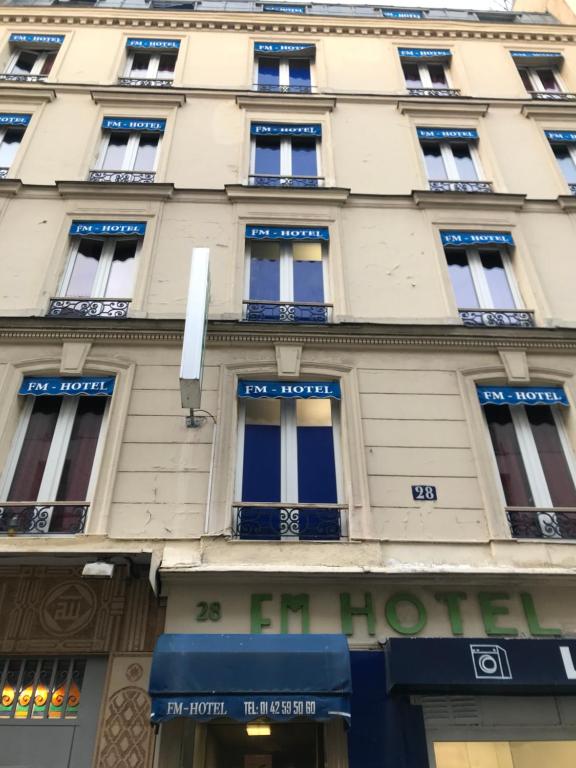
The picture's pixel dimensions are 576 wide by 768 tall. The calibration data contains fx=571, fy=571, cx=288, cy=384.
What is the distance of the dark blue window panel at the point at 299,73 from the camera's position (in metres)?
13.0

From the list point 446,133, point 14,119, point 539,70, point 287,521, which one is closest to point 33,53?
point 14,119

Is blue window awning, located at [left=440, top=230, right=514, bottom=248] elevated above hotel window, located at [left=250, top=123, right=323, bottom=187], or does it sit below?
below

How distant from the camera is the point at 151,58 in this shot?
13.3 metres

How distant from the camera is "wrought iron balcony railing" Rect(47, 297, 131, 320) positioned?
8695mm

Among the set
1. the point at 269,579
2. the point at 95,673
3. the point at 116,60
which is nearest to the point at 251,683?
the point at 269,579

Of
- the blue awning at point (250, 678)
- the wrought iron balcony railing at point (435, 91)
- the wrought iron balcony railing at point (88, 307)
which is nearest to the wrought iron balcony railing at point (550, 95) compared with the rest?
the wrought iron balcony railing at point (435, 91)

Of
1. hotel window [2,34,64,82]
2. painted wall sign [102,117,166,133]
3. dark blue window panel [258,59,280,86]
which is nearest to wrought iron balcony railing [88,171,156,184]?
painted wall sign [102,117,166,133]

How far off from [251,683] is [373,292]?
5.92 metres

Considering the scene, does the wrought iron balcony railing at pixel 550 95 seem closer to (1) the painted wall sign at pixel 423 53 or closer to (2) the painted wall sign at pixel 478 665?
(1) the painted wall sign at pixel 423 53

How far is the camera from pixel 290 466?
298 inches

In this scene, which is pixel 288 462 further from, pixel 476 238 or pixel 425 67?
A: pixel 425 67

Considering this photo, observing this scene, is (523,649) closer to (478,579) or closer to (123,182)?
(478,579)

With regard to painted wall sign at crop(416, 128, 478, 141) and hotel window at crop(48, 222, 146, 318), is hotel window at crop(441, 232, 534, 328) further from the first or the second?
hotel window at crop(48, 222, 146, 318)

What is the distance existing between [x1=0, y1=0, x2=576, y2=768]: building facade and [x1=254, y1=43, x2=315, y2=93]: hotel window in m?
0.10
